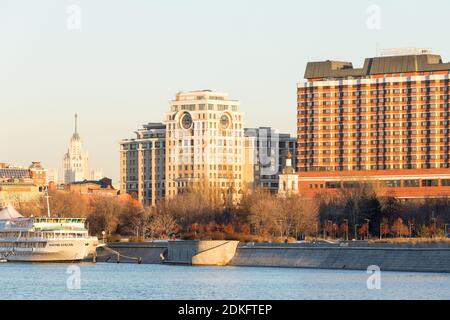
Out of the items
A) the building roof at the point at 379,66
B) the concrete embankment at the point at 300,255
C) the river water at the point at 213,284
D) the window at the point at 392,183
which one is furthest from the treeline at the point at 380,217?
the river water at the point at 213,284

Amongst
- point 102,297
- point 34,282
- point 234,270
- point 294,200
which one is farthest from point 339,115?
point 102,297

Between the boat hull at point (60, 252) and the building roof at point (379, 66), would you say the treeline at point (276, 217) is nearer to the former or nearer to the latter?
the boat hull at point (60, 252)

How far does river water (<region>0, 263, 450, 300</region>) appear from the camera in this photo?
72375 mm

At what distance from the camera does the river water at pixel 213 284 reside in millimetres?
72375

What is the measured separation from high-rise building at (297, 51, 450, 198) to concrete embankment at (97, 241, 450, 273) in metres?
51.4

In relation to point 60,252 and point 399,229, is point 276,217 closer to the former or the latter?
point 399,229

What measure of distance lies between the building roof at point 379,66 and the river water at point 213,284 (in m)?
70.0

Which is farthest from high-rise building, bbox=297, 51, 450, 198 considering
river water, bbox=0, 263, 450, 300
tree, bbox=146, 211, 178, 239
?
river water, bbox=0, 263, 450, 300

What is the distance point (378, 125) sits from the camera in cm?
17788

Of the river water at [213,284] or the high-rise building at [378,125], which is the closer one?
the river water at [213,284]

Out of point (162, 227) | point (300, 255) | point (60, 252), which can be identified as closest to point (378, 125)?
point (162, 227)

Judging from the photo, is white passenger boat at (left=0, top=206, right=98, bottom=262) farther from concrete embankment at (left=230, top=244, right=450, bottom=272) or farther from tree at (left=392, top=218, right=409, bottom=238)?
tree at (left=392, top=218, right=409, bottom=238)
